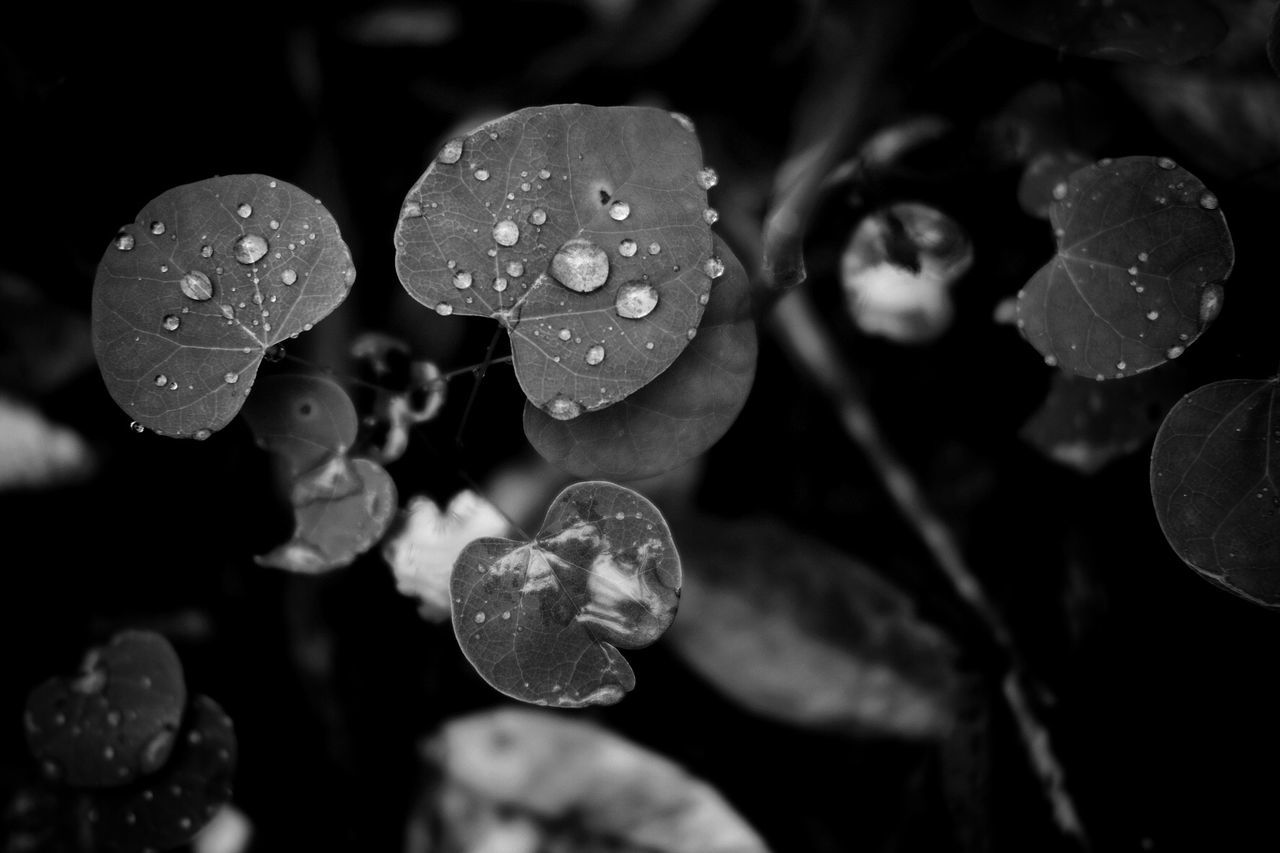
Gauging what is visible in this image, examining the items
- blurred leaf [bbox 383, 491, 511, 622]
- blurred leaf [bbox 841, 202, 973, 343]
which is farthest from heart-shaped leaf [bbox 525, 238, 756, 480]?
blurred leaf [bbox 841, 202, 973, 343]

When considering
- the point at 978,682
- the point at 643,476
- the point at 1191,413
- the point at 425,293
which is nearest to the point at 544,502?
the point at 643,476

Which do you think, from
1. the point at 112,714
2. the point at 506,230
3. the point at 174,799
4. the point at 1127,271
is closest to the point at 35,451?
the point at 112,714

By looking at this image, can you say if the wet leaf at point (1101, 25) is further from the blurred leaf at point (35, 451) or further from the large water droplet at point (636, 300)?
the blurred leaf at point (35, 451)

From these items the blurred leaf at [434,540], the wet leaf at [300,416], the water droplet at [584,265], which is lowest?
the blurred leaf at [434,540]

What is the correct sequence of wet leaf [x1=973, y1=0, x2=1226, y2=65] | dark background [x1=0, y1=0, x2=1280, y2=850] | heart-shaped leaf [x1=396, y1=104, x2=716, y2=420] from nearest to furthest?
heart-shaped leaf [x1=396, y1=104, x2=716, y2=420], wet leaf [x1=973, y1=0, x2=1226, y2=65], dark background [x1=0, y1=0, x2=1280, y2=850]

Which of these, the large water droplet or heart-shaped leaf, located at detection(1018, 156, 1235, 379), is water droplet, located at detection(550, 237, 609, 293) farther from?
heart-shaped leaf, located at detection(1018, 156, 1235, 379)

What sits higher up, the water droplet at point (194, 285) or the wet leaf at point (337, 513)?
the water droplet at point (194, 285)

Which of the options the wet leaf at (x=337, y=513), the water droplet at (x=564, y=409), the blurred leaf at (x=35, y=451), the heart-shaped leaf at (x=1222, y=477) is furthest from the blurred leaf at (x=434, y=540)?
the heart-shaped leaf at (x=1222, y=477)
